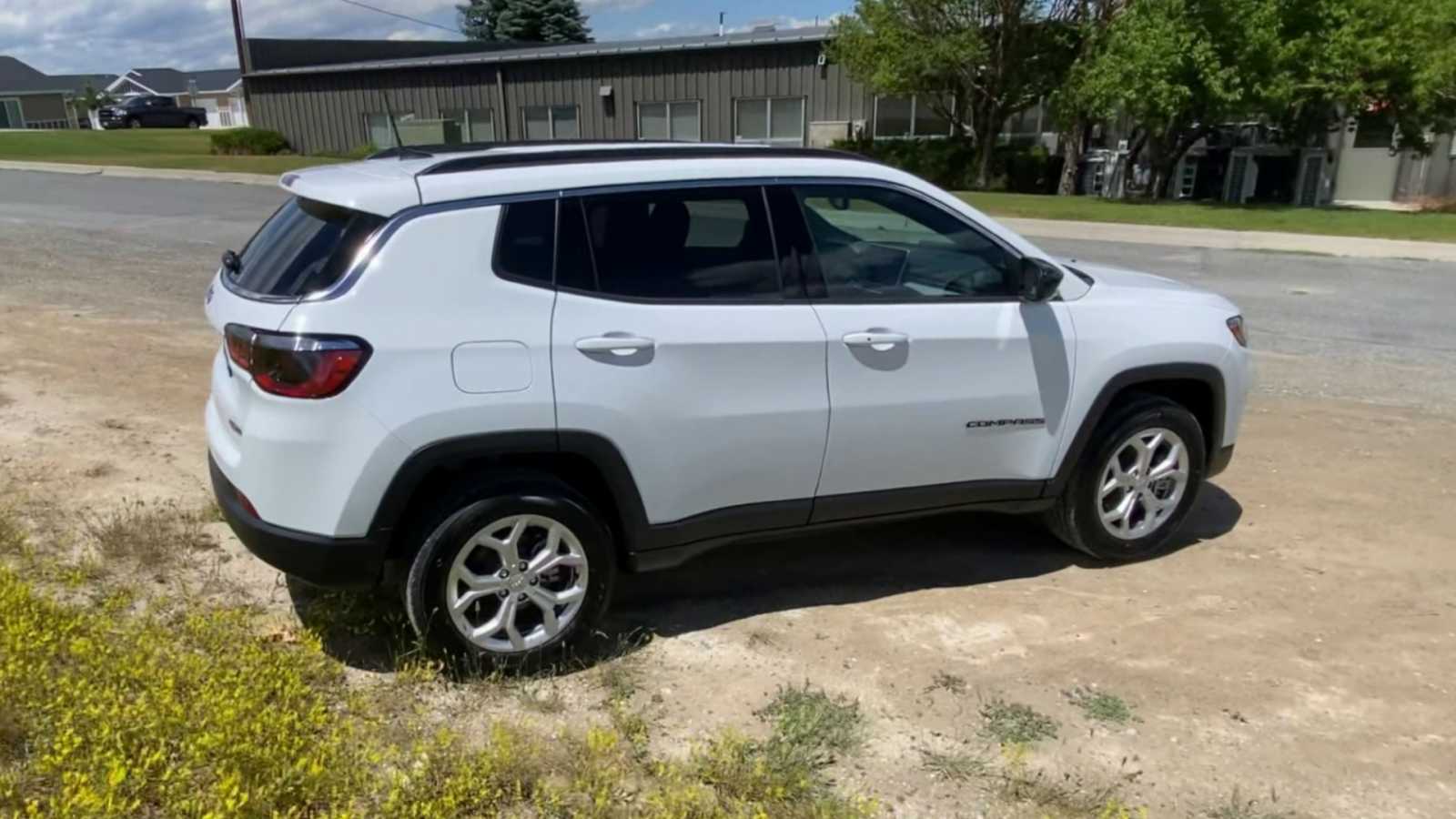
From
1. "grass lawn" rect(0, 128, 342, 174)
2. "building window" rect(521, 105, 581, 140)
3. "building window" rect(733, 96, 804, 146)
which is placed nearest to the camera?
"grass lawn" rect(0, 128, 342, 174)

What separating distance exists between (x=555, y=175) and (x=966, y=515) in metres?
2.86

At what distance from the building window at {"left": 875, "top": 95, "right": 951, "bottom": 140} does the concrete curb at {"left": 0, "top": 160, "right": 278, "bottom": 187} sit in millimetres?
15852

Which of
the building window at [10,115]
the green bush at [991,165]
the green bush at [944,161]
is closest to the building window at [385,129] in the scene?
the green bush at [944,161]

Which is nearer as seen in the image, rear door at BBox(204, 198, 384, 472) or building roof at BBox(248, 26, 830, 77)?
rear door at BBox(204, 198, 384, 472)

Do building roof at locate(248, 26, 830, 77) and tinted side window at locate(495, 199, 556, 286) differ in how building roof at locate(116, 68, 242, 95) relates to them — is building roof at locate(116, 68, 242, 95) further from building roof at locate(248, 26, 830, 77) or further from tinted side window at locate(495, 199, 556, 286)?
tinted side window at locate(495, 199, 556, 286)

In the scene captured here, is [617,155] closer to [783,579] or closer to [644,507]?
[644,507]

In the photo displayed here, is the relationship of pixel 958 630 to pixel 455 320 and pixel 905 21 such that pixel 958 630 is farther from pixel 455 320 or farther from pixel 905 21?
pixel 905 21

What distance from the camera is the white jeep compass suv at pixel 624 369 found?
340cm

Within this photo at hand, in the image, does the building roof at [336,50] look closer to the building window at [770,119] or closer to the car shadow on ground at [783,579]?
the building window at [770,119]

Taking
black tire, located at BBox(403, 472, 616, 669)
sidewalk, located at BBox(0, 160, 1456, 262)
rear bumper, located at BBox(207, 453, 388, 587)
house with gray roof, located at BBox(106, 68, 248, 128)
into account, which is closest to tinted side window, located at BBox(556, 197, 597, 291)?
black tire, located at BBox(403, 472, 616, 669)

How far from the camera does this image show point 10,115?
86.1 m

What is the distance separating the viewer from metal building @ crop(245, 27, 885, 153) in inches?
1206

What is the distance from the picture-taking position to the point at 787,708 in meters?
3.53

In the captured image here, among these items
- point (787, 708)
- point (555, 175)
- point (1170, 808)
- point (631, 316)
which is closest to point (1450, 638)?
point (1170, 808)
